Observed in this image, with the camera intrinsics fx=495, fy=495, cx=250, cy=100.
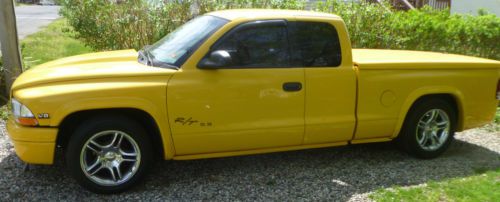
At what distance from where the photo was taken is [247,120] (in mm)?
4656

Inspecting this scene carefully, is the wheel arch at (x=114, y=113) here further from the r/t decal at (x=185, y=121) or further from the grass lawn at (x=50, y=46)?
the grass lawn at (x=50, y=46)

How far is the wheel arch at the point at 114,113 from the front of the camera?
4309 mm

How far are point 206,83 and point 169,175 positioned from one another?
1.13 metres

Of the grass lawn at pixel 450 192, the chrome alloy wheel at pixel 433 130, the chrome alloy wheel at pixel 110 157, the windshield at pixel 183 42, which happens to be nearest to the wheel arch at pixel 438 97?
the chrome alloy wheel at pixel 433 130

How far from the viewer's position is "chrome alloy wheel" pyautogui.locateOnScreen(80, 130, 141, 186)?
436cm

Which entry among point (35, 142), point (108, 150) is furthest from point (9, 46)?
point (108, 150)

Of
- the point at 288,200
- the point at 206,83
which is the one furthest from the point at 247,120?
the point at 288,200

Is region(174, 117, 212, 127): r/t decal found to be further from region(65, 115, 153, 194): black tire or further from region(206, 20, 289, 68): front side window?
region(206, 20, 289, 68): front side window

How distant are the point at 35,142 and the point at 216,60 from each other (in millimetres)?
1674

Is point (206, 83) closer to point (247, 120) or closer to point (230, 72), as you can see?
point (230, 72)

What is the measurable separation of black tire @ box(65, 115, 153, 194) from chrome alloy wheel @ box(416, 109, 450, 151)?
304cm

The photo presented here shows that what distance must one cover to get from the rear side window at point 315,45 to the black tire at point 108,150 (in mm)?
1636

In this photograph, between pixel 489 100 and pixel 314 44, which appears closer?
pixel 314 44

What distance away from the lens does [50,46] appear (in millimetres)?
11734
